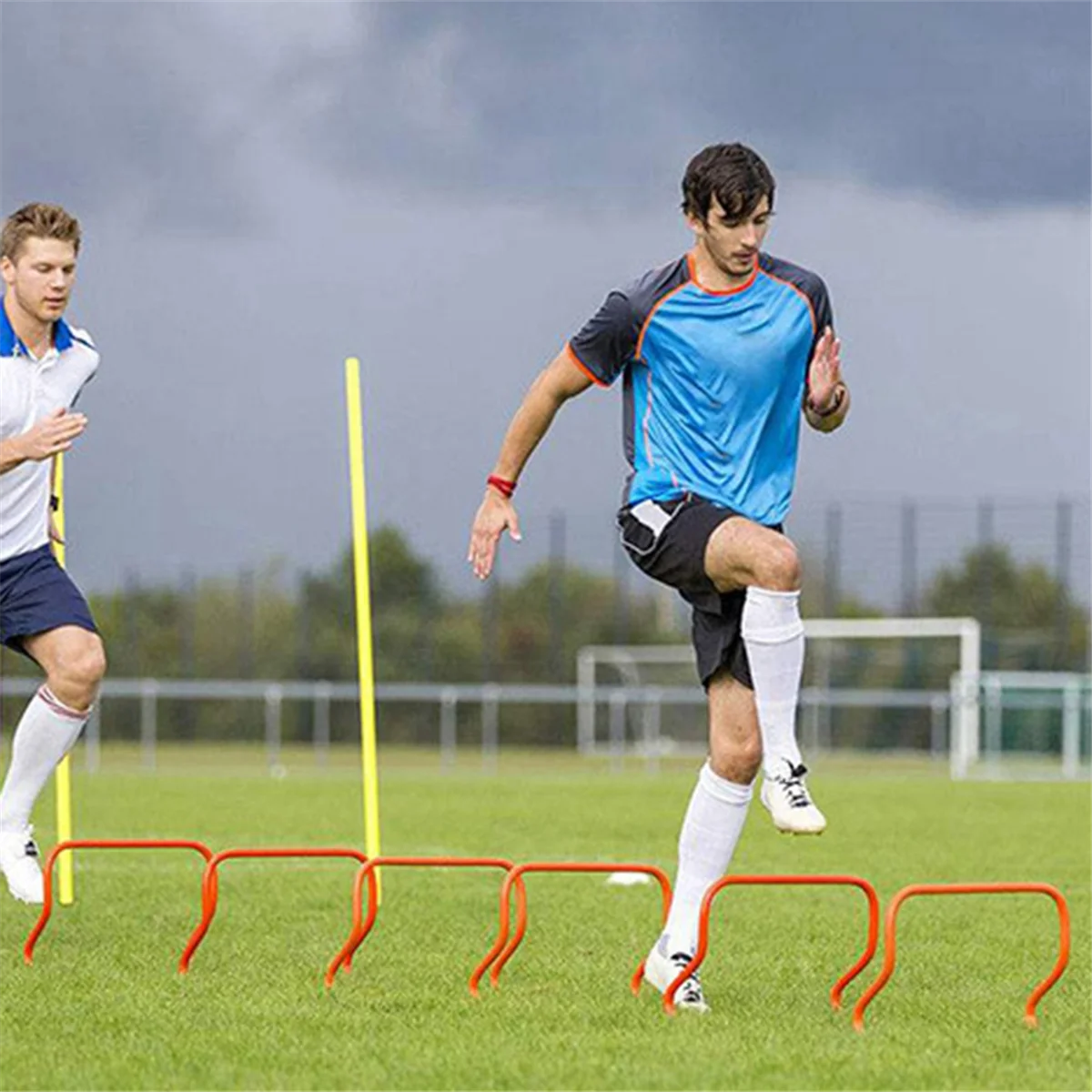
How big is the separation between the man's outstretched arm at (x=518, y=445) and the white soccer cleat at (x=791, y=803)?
1.25 metres

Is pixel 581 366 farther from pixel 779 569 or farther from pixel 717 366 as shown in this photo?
pixel 779 569

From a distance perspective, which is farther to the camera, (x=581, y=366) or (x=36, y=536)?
(x=36, y=536)

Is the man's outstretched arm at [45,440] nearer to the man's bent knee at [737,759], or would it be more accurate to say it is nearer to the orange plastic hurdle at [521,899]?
the orange plastic hurdle at [521,899]

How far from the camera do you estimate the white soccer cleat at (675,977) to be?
7.92m

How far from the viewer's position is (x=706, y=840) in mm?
8398

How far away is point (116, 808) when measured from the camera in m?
24.8

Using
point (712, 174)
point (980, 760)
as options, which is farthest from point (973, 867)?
point (980, 760)

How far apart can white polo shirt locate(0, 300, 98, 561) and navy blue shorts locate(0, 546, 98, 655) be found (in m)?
0.06

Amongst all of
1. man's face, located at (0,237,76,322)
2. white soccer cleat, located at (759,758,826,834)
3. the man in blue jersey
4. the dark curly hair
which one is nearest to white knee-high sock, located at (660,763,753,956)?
the man in blue jersey

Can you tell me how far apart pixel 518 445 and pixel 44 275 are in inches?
86.0

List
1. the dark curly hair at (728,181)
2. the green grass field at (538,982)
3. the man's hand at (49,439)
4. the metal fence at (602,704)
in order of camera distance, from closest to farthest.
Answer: the green grass field at (538,982) < the dark curly hair at (728,181) < the man's hand at (49,439) < the metal fence at (602,704)

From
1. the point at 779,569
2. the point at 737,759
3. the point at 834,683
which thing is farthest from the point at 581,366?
the point at 834,683

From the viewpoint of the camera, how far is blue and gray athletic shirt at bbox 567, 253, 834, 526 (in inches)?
318

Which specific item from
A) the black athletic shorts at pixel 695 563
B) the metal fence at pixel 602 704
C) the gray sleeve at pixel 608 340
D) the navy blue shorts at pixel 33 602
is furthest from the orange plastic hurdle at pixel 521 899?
the metal fence at pixel 602 704
